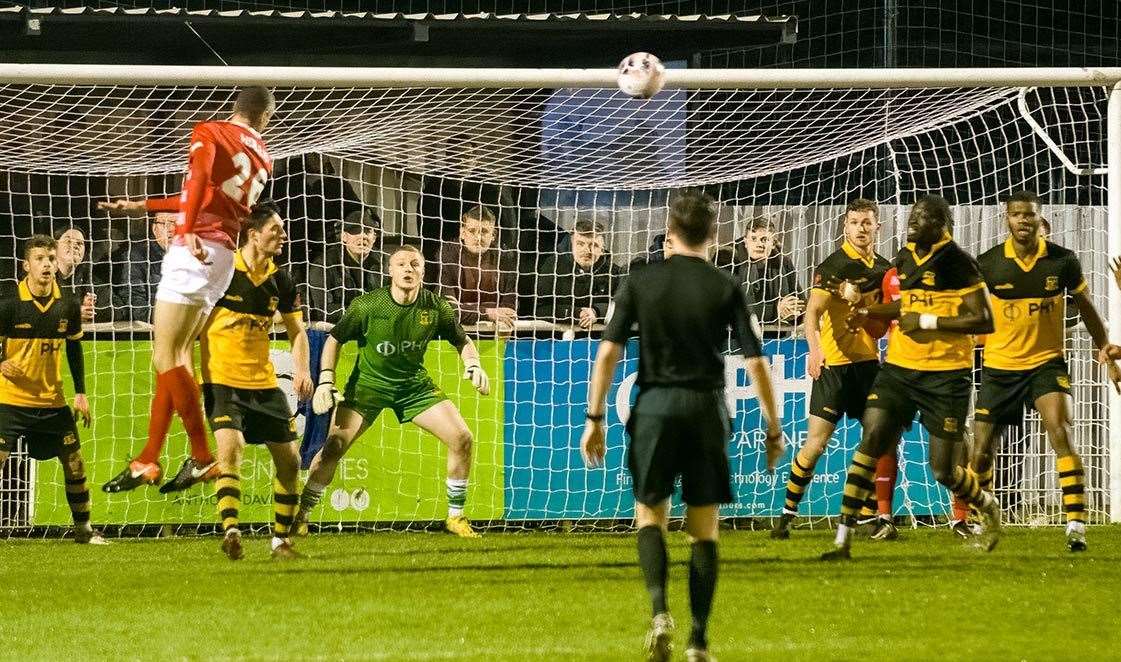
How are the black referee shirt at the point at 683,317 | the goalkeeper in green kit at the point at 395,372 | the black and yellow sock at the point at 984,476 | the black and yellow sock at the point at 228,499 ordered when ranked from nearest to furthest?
1. the black referee shirt at the point at 683,317
2. the black and yellow sock at the point at 228,499
3. the black and yellow sock at the point at 984,476
4. the goalkeeper in green kit at the point at 395,372

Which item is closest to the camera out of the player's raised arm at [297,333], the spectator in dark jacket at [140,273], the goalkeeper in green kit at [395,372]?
the player's raised arm at [297,333]

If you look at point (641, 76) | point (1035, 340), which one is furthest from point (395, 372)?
point (1035, 340)

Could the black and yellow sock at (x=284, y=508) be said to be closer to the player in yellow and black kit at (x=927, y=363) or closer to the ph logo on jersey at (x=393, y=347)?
the ph logo on jersey at (x=393, y=347)

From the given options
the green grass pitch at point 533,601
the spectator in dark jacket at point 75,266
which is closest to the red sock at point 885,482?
the green grass pitch at point 533,601

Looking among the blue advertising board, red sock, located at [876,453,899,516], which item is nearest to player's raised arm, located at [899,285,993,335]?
red sock, located at [876,453,899,516]

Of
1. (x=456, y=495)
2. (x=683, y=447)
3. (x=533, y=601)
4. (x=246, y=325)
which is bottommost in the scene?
(x=533, y=601)

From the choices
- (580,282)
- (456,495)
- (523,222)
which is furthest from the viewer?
(523,222)

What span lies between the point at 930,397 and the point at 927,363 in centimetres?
18

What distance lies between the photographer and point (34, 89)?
10.6 metres

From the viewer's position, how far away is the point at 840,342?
9.70 m

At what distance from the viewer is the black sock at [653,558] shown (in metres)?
5.54

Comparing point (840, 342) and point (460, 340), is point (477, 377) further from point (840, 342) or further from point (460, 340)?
point (840, 342)

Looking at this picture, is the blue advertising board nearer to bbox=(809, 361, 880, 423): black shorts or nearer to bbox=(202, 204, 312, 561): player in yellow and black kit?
bbox=(809, 361, 880, 423): black shorts

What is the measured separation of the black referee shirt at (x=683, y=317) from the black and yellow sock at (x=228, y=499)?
12.3 ft
